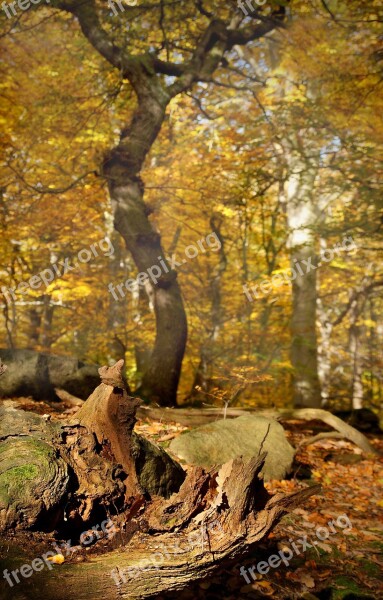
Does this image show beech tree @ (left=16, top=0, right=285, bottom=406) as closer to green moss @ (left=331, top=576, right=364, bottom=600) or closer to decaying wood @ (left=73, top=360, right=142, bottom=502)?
green moss @ (left=331, top=576, right=364, bottom=600)

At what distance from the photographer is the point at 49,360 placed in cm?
690

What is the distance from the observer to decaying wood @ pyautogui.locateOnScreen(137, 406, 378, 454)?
6188 mm

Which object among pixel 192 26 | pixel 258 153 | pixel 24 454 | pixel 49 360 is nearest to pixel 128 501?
pixel 24 454

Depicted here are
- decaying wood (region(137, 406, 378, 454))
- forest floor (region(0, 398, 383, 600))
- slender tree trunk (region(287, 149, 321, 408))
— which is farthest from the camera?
slender tree trunk (region(287, 149, 321, 408))

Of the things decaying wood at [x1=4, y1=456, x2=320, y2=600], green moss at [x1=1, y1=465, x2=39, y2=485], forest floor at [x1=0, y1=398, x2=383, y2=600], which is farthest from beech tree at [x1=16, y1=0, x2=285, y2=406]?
green moss at [x1=1, y1=465, x2=39, y2=485]

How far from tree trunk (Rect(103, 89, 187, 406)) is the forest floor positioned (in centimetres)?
229

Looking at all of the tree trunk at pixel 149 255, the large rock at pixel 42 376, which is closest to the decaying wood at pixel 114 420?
the large rock at pixel 42 376

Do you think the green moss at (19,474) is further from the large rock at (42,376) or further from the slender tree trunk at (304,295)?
the slender tree trunk at (304,295)

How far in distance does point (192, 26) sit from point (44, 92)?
465 centimetres

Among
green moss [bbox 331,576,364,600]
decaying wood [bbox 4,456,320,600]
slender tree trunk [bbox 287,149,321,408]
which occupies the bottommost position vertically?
green moss [bbox 331,576,364,600]

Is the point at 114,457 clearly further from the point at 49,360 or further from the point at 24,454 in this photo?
the point at 49,360

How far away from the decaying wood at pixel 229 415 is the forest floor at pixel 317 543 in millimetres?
262

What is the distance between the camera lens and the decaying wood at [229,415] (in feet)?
20.3

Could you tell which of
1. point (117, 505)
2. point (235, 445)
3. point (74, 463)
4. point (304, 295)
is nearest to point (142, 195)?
point (304, 295)
